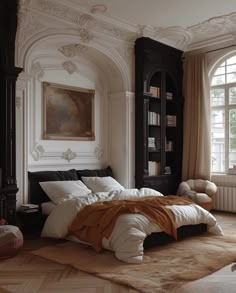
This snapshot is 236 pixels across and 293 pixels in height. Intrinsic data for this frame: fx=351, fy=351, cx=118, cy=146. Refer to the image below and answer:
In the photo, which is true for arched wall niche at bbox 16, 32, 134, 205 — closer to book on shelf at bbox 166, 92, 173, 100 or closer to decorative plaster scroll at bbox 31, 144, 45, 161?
decorative plaster scroll at bbox 31, 144, 45, 161

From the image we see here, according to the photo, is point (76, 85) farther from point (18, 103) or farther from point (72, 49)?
point (18, 103)

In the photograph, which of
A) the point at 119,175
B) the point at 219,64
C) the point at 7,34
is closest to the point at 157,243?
the point at 119,175

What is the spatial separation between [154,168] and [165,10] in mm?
2832

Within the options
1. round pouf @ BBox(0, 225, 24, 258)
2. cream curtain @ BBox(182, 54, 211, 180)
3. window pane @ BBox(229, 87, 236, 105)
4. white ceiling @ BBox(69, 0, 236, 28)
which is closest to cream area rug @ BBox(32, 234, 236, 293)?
round pouf @ BBox(0, 225, 24, 258)

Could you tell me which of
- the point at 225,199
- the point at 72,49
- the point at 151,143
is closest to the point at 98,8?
the point at 72,49

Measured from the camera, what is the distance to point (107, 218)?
4000 millimetres

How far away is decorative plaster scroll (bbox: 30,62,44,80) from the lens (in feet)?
18.1

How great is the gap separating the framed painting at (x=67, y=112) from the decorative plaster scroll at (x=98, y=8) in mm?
1317

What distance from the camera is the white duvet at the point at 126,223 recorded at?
3.72 meters

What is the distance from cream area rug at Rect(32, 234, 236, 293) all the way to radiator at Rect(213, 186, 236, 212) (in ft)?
6.88

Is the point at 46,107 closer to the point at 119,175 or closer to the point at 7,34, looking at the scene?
the point at 7,34

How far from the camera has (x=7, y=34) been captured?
4.55 meters

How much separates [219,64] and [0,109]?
4.37 metres

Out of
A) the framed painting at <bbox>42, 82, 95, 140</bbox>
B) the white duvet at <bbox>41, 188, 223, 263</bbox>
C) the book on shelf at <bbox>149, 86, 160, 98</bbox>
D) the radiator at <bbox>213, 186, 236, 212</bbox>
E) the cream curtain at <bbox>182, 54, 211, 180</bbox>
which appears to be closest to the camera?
the white duvet at <bbox>41, 188, 223, 263</bbox>
